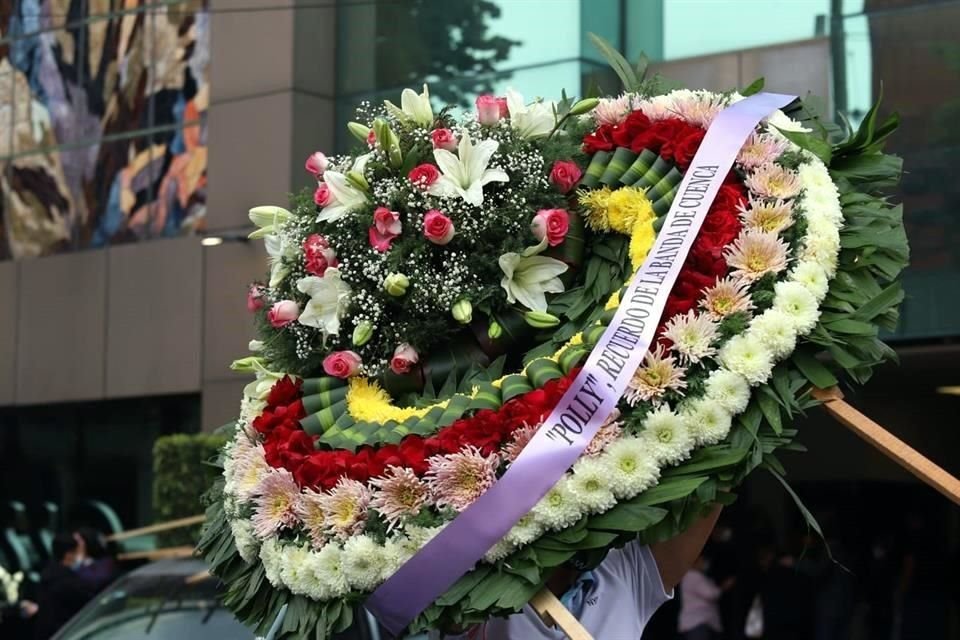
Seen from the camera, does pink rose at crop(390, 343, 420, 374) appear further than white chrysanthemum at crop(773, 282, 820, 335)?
Yes

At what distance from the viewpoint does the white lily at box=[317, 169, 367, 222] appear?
4.10 meters

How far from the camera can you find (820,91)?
1341cm

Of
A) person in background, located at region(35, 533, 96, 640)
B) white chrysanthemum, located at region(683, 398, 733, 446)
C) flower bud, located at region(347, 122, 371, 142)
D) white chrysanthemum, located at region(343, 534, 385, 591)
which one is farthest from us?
person in background, located at region(35, 533, 96, 640)

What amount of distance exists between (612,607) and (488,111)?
128 centimetres

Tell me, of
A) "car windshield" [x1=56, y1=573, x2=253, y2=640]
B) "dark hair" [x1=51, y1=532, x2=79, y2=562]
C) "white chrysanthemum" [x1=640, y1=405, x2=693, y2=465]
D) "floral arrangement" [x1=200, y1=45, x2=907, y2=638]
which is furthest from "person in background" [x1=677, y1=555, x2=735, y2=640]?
"white chrysanthemum" [x1=640, y1=405, x2=693, y2=465]

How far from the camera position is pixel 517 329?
3.93m

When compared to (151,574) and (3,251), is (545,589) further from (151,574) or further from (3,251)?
(3,251)

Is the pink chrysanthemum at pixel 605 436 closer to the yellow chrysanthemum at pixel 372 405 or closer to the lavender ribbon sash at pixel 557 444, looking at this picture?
the lavender ribbon sash at pixel 557 444

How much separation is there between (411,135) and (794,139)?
965 millimetres

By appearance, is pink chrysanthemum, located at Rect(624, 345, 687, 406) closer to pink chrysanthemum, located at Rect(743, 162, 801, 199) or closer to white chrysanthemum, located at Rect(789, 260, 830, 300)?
white chrysanthemum, located at Rect(789, 260, 830, 300)

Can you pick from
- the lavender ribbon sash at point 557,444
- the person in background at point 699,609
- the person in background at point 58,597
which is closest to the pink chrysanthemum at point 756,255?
the lavender ribbon sash at point 557,444

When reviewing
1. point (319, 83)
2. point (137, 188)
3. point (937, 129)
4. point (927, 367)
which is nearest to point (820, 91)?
point (937, 129)

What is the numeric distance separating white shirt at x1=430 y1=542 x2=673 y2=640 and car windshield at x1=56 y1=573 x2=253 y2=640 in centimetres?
303

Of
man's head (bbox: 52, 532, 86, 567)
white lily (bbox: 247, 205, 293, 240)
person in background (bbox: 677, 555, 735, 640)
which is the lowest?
person in background (bbox: 677, 555, 735, 640)
